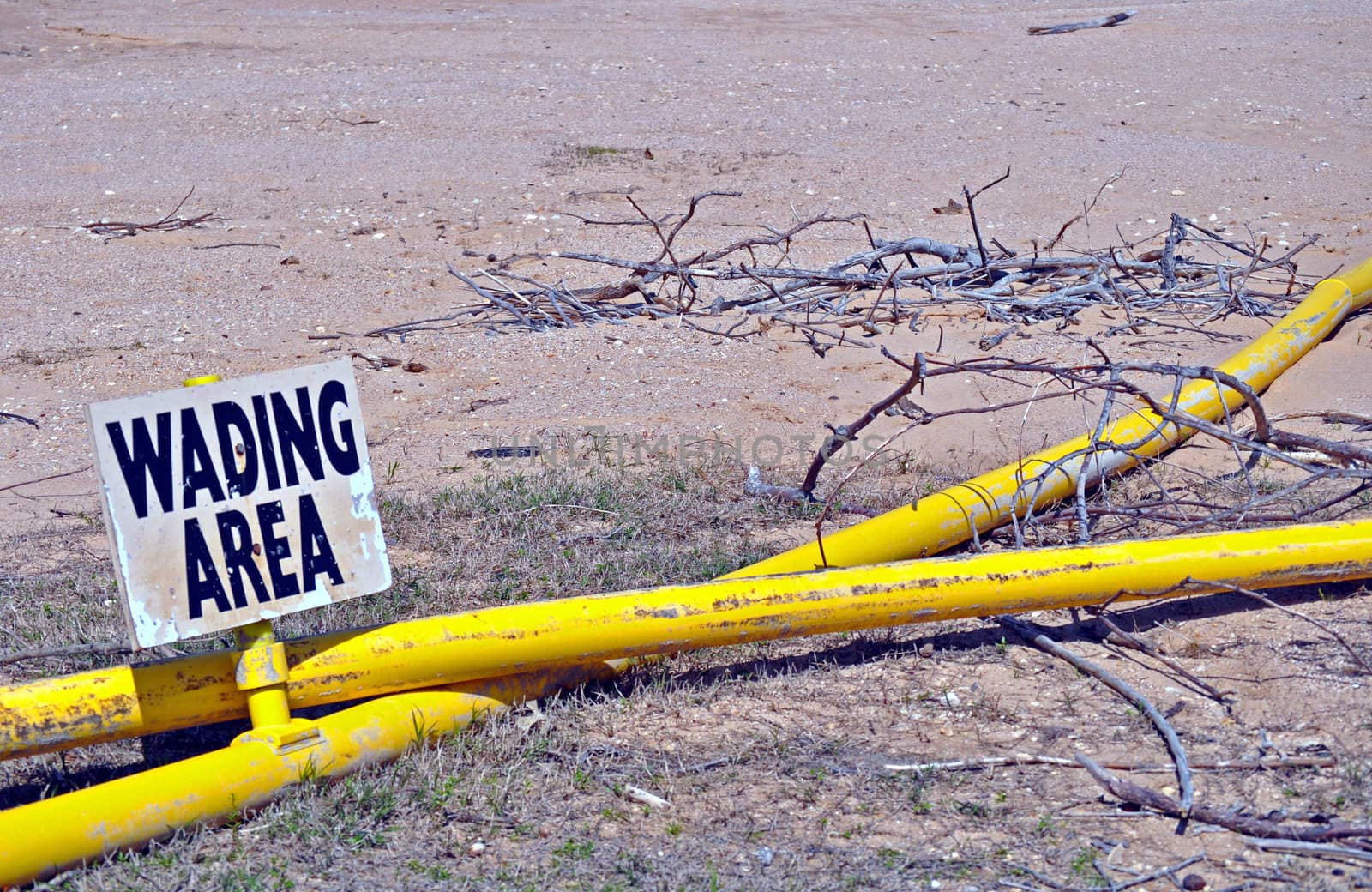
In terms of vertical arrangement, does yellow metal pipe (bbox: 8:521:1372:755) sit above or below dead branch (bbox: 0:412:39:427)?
below

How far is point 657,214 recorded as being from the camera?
7.66 metres

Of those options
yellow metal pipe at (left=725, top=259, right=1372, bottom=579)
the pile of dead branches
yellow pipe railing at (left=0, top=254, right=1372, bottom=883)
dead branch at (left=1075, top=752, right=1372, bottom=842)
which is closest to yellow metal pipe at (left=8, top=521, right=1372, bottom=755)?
yellow pipe railing at (left=0, top=254, right=1372, bottom=883)

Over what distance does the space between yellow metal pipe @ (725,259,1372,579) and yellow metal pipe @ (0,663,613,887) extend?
807 millimetres

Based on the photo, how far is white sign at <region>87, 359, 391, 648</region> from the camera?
2385 mm

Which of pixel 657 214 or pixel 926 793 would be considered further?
pixel 657 214

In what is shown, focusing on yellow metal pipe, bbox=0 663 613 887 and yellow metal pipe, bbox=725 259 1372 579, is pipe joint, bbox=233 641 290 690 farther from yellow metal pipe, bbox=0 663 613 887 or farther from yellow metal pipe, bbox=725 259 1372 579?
yellow metal pipe, bbox=725 259 1372 579

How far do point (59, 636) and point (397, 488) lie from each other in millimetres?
1206

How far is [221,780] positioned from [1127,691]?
1.92m

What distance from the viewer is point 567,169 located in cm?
848

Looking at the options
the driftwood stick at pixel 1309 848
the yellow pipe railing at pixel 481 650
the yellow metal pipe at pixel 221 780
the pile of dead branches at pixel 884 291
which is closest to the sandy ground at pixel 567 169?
the pile of dead branches at pixel 884 291

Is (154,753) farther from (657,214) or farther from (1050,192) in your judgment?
(1050,192)

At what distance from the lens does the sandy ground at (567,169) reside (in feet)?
16.9

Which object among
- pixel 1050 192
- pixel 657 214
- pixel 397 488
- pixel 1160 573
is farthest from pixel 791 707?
pixel 1050 192

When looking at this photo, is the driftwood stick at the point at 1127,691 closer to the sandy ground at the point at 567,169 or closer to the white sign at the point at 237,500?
the sandy ground at the point at 567,169
